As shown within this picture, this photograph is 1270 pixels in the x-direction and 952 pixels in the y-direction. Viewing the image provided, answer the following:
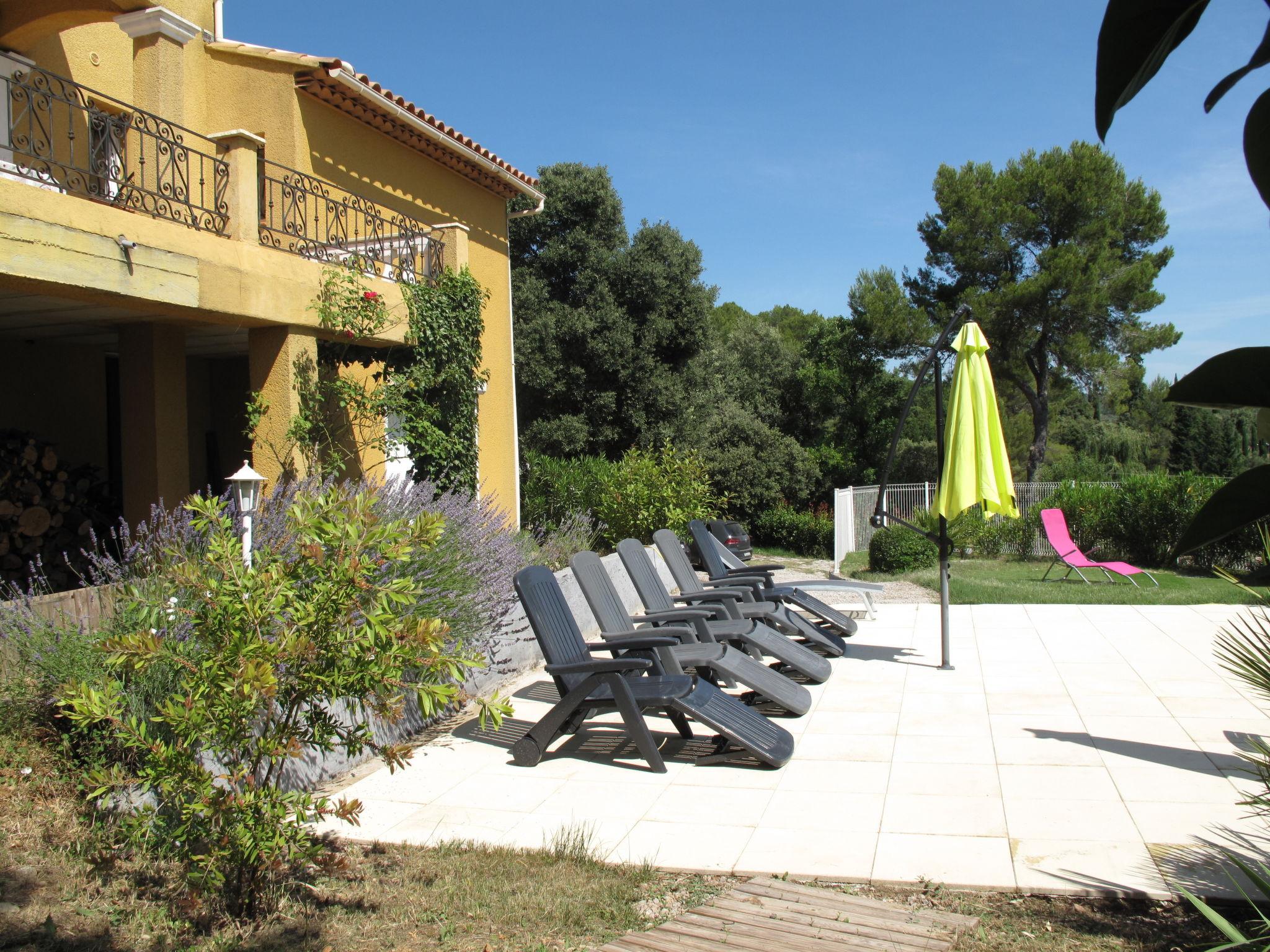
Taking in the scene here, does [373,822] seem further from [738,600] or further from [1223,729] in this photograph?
[1223,729]

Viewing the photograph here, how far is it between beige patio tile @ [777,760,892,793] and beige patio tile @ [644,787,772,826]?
255mm

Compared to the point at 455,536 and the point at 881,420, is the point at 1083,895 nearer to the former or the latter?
the point at 455,536

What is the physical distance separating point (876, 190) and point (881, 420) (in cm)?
1254

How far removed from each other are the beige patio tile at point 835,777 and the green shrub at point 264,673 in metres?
2.69

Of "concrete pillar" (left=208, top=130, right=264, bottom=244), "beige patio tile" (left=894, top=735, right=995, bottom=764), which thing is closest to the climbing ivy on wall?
"concrete pillar" (left=208, top=130, right=264, bottom=244)

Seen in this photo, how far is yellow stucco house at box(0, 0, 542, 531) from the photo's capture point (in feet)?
22.6

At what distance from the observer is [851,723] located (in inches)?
273

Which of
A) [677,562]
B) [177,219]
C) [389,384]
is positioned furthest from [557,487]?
[177,219]

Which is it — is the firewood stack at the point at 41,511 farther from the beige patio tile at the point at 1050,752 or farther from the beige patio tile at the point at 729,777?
the beige patio tile at the point at 1050,752

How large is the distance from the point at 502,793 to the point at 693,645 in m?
2.25

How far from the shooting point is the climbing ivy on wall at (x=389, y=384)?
891 centimetres

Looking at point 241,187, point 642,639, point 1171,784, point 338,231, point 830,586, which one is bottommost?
point 1171,784

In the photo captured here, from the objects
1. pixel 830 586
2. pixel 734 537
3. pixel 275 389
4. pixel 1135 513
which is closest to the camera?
pixel 275 389

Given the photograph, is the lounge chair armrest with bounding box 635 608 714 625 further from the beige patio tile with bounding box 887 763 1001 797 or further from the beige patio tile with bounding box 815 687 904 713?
the beige patio tile with bounding box 887 763 1001 797
